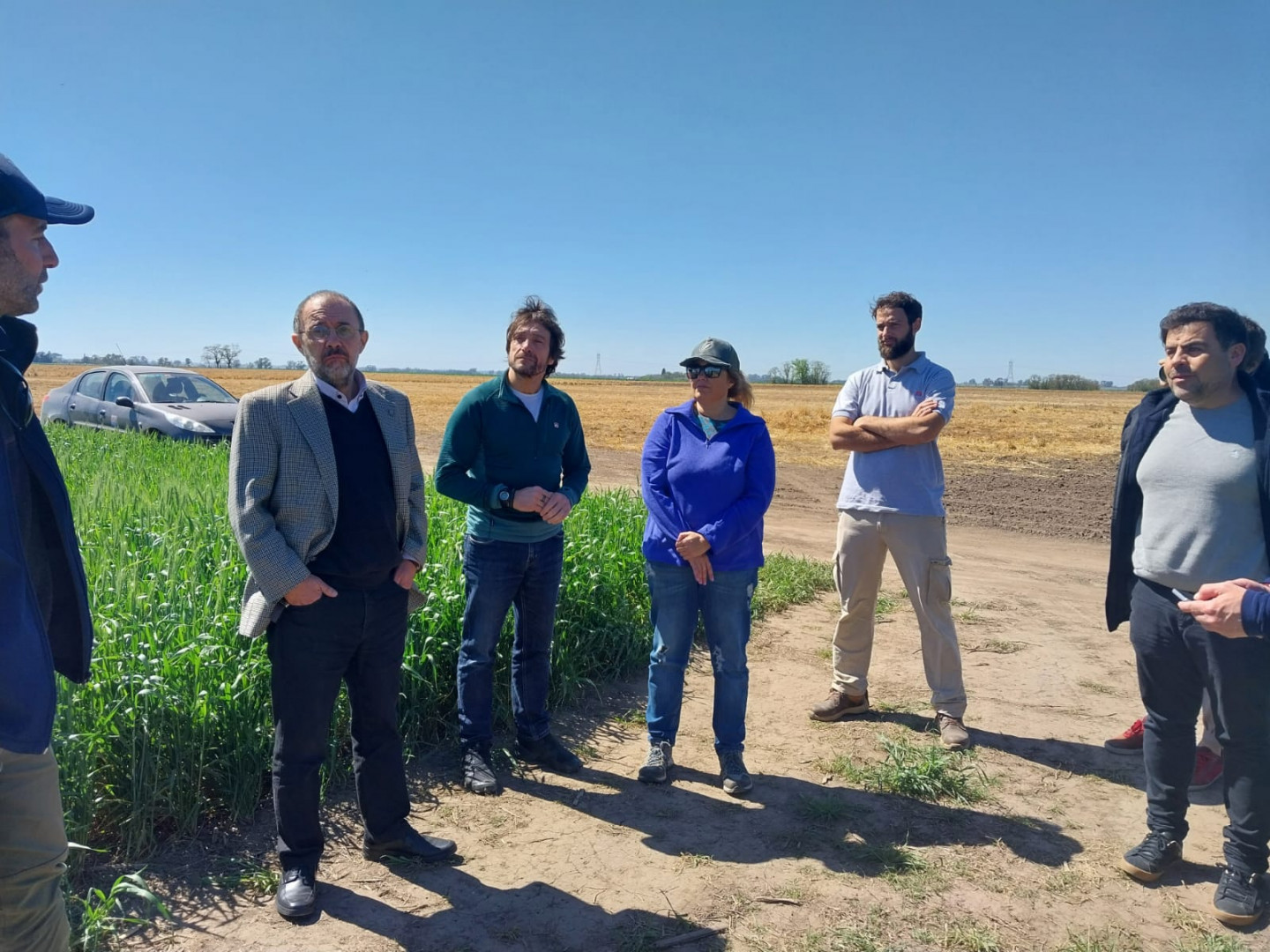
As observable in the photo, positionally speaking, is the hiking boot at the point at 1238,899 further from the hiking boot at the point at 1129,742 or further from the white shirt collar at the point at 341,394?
the white shirt collar at the point at 341,394

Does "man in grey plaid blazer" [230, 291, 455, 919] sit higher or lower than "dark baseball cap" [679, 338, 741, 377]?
lower

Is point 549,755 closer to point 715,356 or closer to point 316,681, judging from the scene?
point 316,681

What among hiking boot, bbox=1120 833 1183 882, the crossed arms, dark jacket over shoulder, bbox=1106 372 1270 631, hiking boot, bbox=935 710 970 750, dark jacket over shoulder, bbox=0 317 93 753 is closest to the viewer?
dark jacket over shoulder, bbox=0 317 93 753

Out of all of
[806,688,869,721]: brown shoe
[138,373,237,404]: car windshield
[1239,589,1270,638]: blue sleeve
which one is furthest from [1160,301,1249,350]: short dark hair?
[138,373,237,404]: car windshield

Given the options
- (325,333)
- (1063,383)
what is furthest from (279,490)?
(1063,383)

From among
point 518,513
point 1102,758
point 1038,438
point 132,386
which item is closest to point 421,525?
point 518,513

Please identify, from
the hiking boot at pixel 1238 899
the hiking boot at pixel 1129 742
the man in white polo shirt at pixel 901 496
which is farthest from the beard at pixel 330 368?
the hiking boot at pixel 1129 742

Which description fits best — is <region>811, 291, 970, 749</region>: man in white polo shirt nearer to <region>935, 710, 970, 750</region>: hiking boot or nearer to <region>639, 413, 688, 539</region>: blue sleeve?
<region>935, 710, 970, 750</region>: hiking boot

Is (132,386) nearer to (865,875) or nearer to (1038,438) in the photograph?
(865,875)

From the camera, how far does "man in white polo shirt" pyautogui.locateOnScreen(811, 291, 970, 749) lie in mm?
4227

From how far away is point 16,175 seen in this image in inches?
72.1

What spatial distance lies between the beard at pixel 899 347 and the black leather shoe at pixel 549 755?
108 inches

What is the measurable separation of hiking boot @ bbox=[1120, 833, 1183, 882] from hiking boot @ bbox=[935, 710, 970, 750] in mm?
1085

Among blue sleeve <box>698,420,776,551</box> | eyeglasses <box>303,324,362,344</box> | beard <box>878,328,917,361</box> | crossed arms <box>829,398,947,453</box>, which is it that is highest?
beard <box>878,328,917,361</box>
